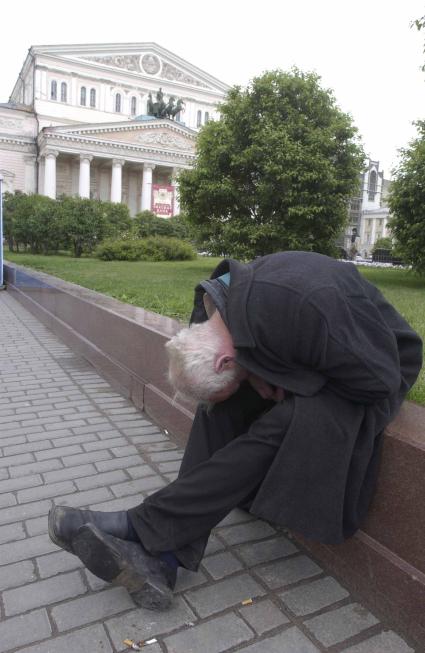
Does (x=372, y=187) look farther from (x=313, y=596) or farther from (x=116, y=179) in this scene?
(x=313, y=596)

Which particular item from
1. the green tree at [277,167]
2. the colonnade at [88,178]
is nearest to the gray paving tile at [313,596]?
the green tree at [277,167]

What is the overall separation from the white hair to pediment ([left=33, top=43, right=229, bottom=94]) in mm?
68820

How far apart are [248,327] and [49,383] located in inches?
160

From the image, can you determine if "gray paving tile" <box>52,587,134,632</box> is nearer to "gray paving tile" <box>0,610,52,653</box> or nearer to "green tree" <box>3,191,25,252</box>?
"gray paving tile" <box>0,610,52,653</box>

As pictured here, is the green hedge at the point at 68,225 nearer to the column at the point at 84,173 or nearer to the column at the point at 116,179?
the column at the point at 84,173

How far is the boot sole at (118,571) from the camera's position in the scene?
2.01 metres

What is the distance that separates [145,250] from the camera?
21266mm

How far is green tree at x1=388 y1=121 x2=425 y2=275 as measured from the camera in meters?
10.9

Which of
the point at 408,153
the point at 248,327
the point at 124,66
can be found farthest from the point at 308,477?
the point at 124,66

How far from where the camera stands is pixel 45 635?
1.95 meters

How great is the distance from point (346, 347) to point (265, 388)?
416 mm

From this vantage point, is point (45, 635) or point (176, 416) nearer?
point (45, 635)

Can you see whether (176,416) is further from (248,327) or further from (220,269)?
(248,327)

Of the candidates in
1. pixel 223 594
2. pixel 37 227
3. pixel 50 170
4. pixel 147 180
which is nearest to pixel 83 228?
pixel 37 227
